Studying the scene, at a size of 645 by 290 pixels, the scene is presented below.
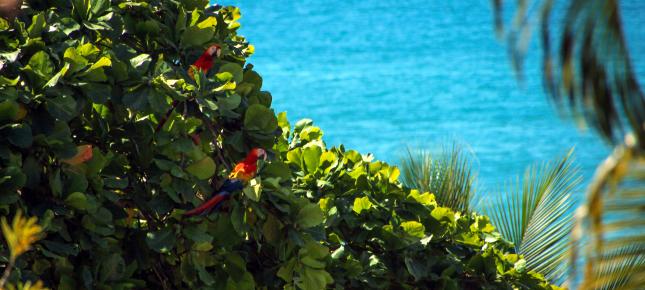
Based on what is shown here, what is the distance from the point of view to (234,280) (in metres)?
3.48

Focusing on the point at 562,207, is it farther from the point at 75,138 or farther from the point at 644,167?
the point at 644,167

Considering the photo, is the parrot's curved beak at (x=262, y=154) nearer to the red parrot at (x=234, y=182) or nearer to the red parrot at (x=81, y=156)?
the red parrot at (x=234, y=182)

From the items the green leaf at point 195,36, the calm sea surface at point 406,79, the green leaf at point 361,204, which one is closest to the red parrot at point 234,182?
the green leaf at point 195,36

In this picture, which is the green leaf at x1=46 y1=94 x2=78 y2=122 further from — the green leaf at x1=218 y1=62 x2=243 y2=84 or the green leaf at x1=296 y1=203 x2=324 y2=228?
the green leaf at x1=296 y1=203 x2=324 y2=228

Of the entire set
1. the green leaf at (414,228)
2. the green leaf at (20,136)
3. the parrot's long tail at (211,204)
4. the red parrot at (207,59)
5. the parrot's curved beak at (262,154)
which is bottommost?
the green leaf at (414,228)

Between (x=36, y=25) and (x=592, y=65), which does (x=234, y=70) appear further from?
(x=592, y=65)

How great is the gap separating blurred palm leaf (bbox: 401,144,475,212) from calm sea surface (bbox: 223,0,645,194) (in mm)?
8646

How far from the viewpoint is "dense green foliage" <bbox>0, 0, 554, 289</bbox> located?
297 cm

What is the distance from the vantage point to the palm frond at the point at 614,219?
152 centimetres

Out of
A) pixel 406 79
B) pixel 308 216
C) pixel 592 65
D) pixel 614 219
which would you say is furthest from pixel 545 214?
pixel 406 79

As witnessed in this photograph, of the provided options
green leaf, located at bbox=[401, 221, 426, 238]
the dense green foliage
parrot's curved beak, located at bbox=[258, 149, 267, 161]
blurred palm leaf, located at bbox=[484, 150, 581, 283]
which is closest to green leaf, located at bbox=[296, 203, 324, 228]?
the dense green foliage

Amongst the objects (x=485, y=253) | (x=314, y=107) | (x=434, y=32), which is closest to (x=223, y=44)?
(x=485, y=253)

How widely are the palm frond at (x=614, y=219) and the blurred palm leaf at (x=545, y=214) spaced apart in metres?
4.08

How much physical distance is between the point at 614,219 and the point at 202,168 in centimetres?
173
